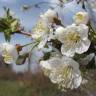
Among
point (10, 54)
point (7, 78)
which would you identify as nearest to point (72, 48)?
point (10, 54)

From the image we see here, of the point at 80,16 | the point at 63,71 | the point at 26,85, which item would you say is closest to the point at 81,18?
the point at 80,16

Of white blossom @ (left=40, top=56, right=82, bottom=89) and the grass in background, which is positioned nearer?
white blossom @ (left=40, top=56, right=82, bottom=89)

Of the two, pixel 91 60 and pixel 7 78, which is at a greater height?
pixel 91 60

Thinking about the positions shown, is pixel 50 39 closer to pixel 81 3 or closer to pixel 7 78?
pixel 81 3

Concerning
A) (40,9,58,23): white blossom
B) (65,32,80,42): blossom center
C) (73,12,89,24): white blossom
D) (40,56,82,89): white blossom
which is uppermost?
(73,12,89,24): white blossom

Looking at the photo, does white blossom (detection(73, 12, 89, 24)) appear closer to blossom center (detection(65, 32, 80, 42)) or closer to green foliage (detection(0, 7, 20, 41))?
blossom center (detection(65, 32, 80, 42))

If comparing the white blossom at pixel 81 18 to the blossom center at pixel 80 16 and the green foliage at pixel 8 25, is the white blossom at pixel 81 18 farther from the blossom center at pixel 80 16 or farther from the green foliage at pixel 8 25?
the green foliage at pixel 8 25

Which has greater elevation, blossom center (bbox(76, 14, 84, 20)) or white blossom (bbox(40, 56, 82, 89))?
blossom center (bbox(76, 14, 84, 20))

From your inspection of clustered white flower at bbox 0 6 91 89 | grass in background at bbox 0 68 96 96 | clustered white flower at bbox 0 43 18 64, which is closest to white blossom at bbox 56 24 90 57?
clustered white flower at bbox 0 6 91 89
